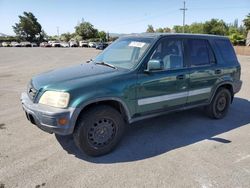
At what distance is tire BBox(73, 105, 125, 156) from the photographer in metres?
3.45

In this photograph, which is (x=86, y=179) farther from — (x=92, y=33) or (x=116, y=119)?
(x=92, y=33)

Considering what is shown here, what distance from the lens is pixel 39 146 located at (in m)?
3.94

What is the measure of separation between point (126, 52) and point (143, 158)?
1.88 meters

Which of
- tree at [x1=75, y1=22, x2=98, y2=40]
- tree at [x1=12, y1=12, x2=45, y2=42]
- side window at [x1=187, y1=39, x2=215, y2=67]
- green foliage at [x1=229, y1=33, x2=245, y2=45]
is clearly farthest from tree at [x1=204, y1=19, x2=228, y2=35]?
side window at [x1=187, y1=39, x2=215, y2=67]

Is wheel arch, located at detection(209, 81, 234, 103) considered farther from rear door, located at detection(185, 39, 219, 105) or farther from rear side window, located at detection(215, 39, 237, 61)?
rear side window, located at detection(215, 39, 237, 61)

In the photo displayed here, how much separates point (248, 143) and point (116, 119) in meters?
2.36

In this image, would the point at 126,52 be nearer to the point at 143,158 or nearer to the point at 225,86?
the point at 143,158

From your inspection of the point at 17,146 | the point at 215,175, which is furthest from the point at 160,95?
the point at 17,146

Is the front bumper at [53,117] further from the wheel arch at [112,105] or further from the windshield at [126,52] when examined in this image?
the windshield at [126,52]

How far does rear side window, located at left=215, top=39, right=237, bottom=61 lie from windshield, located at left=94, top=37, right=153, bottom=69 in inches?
74.9

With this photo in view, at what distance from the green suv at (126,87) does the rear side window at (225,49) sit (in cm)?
2

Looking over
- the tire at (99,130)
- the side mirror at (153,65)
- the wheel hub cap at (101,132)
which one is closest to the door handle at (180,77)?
the side mirror at (153,65)

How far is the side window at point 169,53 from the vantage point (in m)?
4.12

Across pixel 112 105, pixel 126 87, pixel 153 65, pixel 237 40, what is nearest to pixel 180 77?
pixel 153 65
